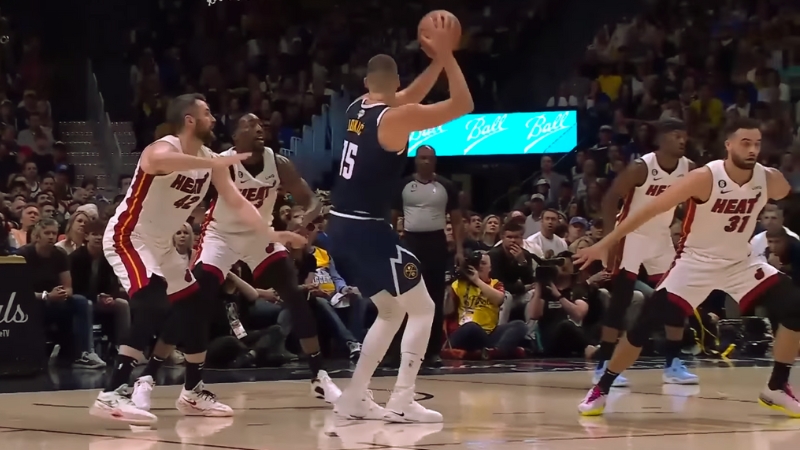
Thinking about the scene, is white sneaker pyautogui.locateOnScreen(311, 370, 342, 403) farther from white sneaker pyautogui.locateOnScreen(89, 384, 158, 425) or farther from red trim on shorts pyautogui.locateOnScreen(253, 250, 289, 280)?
white sneaker pyautogui.locateOnScreen(89, 384, 158, 425)

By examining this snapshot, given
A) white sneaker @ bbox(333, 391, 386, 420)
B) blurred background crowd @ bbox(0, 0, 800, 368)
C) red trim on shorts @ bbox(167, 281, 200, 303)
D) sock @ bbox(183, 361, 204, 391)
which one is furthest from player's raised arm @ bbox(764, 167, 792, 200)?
blurred background crowd @ bbox(0, 0, 800, 368)

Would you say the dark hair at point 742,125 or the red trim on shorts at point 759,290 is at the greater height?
the dark hair at point 742,125

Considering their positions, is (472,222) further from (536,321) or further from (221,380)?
(221,380)

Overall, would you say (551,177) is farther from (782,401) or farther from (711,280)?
(782,401)

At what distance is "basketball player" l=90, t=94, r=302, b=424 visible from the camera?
708cm

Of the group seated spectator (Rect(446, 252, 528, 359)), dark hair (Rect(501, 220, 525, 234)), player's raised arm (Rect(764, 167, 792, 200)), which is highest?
player's raised arm (Rect(764, 167, 792, 200))

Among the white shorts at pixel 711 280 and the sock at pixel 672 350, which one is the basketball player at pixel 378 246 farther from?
the sock at pixel 672 350

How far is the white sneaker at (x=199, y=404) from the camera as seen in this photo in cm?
776

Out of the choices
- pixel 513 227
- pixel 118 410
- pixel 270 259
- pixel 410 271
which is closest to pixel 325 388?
pixel 270 259

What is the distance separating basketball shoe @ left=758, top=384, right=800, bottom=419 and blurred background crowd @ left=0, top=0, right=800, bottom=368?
13.1ft

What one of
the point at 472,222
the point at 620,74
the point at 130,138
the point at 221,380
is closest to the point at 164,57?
the point at 130,138

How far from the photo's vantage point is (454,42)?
6773 mm

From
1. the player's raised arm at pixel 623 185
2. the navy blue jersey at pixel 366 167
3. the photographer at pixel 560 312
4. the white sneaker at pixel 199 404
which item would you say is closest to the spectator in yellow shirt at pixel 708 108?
the photographer at pixel 560 312

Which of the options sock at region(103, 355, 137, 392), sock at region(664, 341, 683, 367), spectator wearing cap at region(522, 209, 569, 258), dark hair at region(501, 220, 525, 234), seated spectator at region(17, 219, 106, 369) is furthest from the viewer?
spectator wearing cap at region(522, 209, 569, 258)
